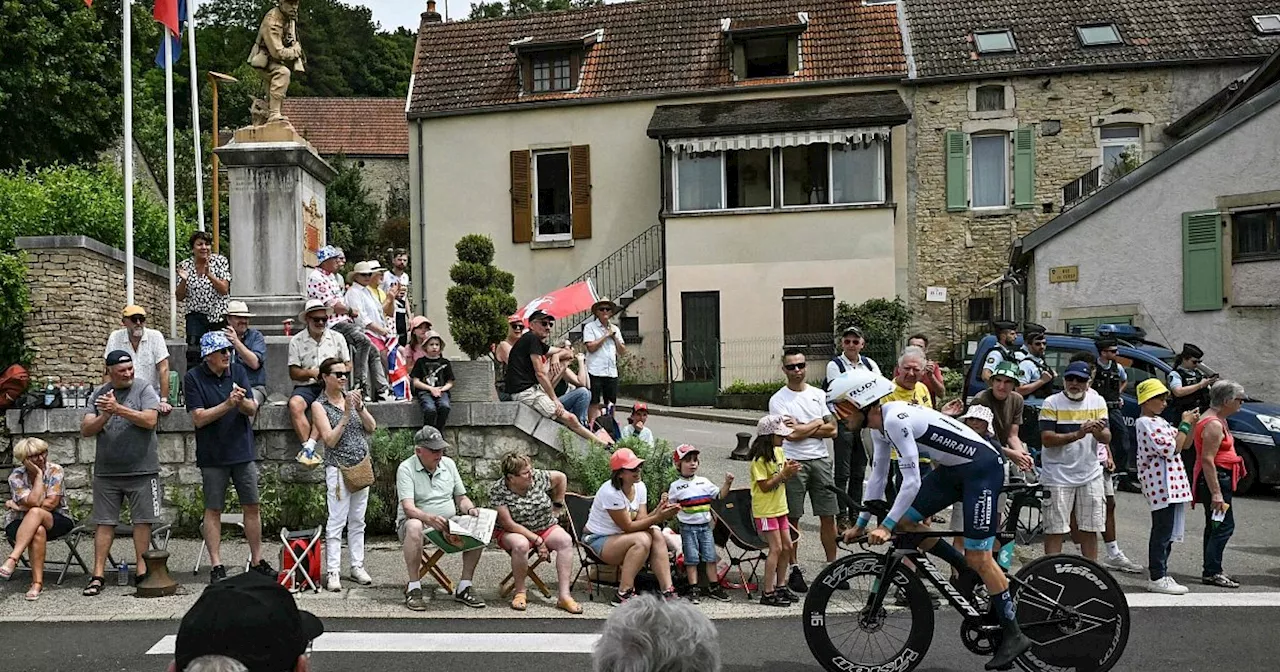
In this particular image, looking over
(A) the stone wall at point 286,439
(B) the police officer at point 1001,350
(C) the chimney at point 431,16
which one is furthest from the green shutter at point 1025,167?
(A) the stone wall at point 286,439

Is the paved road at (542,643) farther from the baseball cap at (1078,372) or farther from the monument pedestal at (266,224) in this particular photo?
the monument pedestal at (266,224)

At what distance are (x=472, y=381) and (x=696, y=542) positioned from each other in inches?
145

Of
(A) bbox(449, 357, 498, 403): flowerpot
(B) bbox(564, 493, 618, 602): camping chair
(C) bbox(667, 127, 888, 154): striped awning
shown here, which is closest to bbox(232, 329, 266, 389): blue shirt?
(A) bbox(449, 357, 498, 403): flowerpot

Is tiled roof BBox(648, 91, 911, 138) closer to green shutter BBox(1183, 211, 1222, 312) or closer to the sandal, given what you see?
green shutter BBox(1183, 211, 1222, 312)

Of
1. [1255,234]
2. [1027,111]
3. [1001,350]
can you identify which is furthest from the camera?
[1027,111]

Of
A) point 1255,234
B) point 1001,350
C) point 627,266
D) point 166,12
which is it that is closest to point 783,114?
point 627,266

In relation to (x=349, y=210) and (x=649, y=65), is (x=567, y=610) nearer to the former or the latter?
(x=649, y=65)

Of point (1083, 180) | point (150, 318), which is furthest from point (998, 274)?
point (150, 318)

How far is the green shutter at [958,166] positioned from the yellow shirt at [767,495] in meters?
18.0

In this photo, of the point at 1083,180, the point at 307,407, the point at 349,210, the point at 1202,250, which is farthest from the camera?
the point at 349,210

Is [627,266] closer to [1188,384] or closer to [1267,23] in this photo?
[1267,23]

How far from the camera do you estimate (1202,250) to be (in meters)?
Result: 19.8

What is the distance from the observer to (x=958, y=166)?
25531 mm

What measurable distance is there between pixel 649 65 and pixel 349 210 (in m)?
18.6
